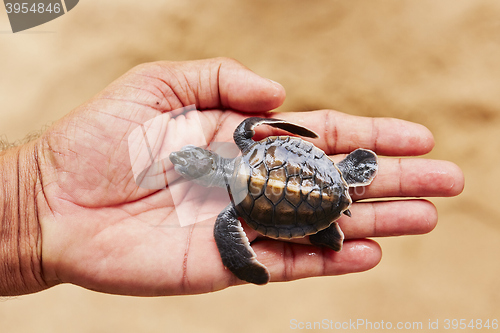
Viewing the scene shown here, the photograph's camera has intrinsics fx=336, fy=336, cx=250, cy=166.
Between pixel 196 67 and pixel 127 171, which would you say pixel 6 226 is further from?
pixel 196 67

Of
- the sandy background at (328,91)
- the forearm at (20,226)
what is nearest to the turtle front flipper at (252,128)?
the sandy background at (328,91)

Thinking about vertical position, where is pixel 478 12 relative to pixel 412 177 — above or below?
above

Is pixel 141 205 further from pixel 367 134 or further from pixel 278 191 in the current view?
pixel 367 134

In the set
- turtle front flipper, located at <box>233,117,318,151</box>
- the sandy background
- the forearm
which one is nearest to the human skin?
the forearm

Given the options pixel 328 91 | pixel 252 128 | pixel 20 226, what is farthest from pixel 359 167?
pixel 20 226

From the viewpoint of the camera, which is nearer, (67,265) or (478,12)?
(67,265)

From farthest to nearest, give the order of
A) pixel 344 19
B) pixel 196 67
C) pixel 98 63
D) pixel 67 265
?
pixel 98 63
pixel 344 19
pixel 196 67
pixel 67 265

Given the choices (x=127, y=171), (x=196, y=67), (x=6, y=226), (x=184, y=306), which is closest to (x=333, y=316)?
(x=184, y=306)

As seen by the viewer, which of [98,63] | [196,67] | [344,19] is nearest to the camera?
[196,67]
